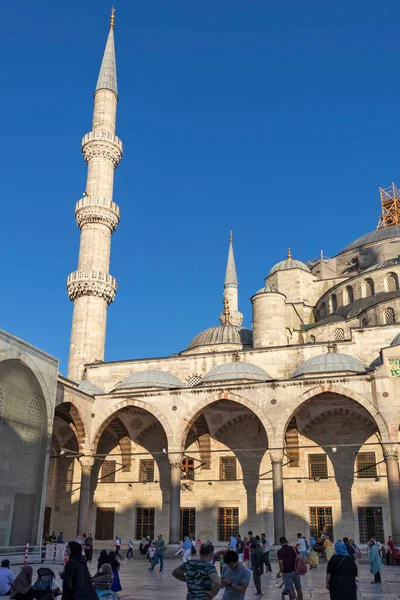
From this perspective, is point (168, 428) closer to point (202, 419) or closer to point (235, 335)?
point (202, 419)

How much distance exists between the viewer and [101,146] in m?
27.9

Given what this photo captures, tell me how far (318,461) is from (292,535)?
2451mm

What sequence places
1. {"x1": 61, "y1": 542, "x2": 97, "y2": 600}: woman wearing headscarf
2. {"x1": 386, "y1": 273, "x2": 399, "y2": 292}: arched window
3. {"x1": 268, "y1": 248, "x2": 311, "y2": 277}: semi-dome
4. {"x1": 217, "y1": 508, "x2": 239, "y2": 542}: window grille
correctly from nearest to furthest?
1. {"x1": 61, "y1": 542, "x2": 97, "y2": 600}: woman wearing headscarf
2. {"x1": 217, "y1": 508, "x2": 239, "y2": 542}: window grille
3. {"x1": 386, "y1": 273, "x2": 399, "y2": 292}: arched window
4. {"x1": 268, "y1": 248, "x2": 311, "y2": 277}: semi-dome

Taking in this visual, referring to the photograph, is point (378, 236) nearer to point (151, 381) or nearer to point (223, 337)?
point (223, 337)

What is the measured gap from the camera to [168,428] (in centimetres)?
1878

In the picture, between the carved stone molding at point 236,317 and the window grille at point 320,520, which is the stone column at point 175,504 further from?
the carved stone molding at point 236,317

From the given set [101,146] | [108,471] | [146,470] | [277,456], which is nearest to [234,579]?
[277,456]

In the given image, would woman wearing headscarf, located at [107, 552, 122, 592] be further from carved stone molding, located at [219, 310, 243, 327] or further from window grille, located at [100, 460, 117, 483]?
carved stone molding, located at [219, 310, 243, 327]

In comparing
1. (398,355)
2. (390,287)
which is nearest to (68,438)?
(398,355)

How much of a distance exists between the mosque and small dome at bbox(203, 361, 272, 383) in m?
0.06

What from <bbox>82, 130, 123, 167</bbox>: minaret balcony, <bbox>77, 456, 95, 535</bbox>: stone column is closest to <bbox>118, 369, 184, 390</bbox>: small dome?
<bbox>77, 456, 95, 535</bbox>: stone column

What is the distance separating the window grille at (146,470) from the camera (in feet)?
69.4

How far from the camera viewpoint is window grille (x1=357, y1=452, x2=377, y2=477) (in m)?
18.8

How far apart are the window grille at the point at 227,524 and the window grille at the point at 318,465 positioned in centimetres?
282
